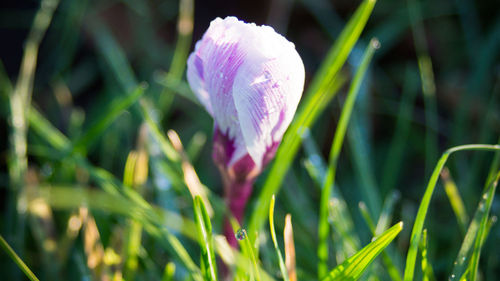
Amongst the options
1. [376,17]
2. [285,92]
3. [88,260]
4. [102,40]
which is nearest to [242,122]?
[285,92]

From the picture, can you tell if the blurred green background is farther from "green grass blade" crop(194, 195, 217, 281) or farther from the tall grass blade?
"green grass blade" crop(194, 195, 217, 281)

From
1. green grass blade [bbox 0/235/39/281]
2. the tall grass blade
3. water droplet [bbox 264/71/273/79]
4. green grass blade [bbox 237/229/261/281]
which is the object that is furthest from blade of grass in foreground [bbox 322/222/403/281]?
the tall grass blade

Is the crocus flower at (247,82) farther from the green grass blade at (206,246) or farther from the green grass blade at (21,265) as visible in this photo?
the green grass blade at (21,265)

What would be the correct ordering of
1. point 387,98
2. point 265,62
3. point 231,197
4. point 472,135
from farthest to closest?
1. point 387,98
2. point 472,135
3. point 231,197
4. point 265,62

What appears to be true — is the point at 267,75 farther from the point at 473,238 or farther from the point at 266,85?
the point at 473,238

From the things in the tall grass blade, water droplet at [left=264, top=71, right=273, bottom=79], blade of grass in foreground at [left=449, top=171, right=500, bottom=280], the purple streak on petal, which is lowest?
blade of grass in foreground at [left=449, top=171, right=500, bottom=280]

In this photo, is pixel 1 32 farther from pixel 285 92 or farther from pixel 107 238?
pixel 285 92
